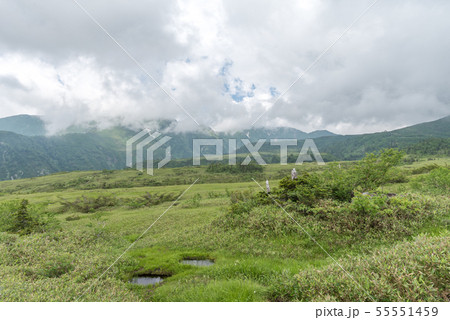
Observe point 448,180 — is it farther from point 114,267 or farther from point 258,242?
point 114,267

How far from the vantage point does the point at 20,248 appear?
1045cm

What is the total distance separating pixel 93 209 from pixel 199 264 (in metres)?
34.3

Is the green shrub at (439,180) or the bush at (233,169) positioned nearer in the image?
the green shrub at (439,180)

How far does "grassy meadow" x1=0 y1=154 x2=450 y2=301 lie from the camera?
5.20 meters

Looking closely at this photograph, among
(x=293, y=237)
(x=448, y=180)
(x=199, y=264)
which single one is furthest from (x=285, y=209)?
(x=448, y=180)

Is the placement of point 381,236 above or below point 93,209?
above

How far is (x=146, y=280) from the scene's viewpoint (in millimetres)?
10164

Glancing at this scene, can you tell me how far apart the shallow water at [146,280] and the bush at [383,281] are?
653cm

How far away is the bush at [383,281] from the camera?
4.31 m

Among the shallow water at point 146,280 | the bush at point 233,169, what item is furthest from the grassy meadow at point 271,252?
the bush at point 233,169

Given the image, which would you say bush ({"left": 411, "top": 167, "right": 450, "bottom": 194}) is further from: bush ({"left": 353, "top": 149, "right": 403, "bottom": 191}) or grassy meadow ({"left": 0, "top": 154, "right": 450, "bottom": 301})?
bush ({"left": 353, "top": 149, "right": 403, "bottom": 191})

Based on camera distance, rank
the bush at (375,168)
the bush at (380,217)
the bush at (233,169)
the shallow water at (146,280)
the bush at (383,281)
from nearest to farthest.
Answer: the bush at (383,281) < the shallow water at (146,280) < the bush at (380,217) < the bush at (375,168) < the bush at (233,169)

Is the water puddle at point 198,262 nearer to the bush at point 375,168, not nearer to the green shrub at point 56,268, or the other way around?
the green shrub at point 56,268
